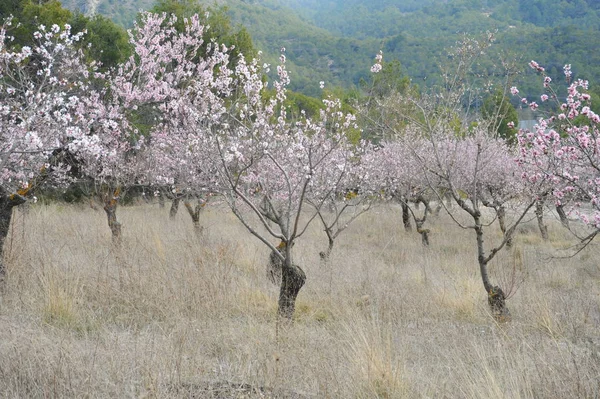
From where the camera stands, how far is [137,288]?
5.57 m

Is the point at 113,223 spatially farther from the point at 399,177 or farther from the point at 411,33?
the point at 411,33

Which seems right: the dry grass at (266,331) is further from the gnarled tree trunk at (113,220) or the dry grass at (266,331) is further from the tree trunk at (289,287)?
the gnarled tree trunk at (113,220)

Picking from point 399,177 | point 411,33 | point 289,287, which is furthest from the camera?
point 411,33

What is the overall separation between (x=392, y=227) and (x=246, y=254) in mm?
8732

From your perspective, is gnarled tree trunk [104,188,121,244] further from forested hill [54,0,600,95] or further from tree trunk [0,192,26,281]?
forested hill [54,0,600,95]

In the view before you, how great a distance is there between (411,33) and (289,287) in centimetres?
8119

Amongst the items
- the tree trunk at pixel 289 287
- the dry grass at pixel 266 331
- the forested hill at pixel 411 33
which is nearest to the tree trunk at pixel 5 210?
the dry grass at pixel 266 331

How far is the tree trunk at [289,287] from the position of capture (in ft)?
16.9

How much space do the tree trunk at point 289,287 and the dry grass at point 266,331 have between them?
17 centimetres

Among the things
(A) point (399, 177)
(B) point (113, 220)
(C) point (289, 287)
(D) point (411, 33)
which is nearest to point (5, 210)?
(B) point (113, 220)

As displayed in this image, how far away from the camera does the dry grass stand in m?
3.28

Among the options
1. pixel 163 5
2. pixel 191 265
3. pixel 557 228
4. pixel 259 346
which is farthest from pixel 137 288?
pixel 557 228

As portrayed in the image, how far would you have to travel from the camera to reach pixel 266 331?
4.68m

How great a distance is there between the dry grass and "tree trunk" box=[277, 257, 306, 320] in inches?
6.6
